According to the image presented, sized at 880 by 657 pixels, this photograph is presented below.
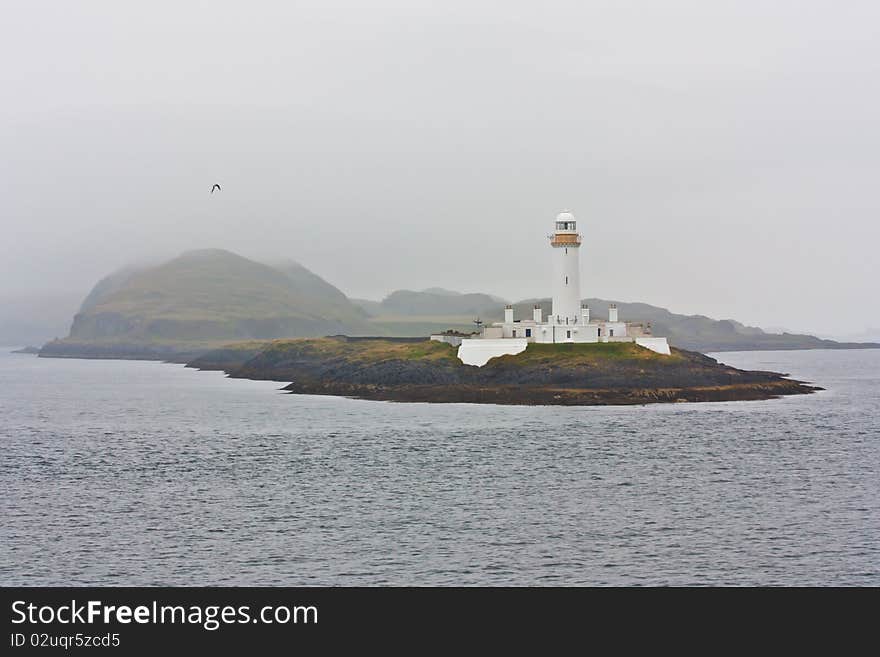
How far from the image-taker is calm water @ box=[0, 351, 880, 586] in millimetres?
28391

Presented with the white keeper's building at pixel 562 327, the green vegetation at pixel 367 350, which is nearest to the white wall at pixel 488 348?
the white keeper's building at pixel 562 327

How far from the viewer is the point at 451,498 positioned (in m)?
39.1

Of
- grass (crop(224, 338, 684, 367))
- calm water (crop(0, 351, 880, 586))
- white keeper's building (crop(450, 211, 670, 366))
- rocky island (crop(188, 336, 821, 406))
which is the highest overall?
white keeper's building (crop(450, 211, 670, 366))

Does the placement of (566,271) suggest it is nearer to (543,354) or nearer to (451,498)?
(543,354)

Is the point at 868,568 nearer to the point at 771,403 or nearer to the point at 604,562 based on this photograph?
the point at 604,562

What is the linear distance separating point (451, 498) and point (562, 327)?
51403 millimetres

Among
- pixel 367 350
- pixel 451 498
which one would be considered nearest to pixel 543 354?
pixel 367 350

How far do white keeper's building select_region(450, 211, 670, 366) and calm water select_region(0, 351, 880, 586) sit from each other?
14354 mm

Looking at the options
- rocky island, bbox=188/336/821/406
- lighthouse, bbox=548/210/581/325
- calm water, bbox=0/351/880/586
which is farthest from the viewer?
lighthouse, bbox=548/210/581/325

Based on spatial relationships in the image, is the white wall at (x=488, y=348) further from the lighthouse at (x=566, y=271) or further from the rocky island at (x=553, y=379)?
the lighthouse at (x=566, y=271)

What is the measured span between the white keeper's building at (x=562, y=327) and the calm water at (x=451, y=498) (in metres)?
14.4

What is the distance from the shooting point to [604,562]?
94.5 feet

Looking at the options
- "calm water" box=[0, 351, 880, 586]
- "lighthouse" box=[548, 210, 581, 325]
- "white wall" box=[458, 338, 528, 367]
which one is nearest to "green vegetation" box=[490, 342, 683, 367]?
"white wall" box=[458, 338, 528, 367]

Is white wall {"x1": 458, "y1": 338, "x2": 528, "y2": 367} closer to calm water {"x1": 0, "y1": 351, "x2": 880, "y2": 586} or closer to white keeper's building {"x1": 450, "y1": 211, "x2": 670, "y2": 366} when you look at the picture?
white keeper's building {"x1": 450, "y1": 211, "x2": 670, "y2": 366}
